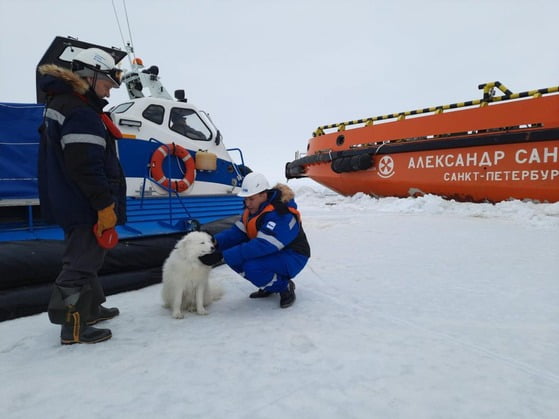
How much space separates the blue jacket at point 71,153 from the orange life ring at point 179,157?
2373 mm

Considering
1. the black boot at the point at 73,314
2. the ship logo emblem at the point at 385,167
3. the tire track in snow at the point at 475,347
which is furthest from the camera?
the ship logo emblem at the point at 385,167

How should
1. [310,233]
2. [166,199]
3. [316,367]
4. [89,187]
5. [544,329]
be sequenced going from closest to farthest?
[316,367] → [89,187] → [544,329] → [166,199] → [310,233]

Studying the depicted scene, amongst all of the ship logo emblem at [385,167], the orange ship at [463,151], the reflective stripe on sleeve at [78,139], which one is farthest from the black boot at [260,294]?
the ship logo emblem at [385,167]

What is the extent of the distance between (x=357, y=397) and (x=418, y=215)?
5979 mm

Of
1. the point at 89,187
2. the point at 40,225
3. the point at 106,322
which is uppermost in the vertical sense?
the point at 89,187

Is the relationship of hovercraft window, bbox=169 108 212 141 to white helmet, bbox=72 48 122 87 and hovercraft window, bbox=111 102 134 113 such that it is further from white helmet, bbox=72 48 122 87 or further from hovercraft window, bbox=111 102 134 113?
white helmet, bbox=72 48 122 87

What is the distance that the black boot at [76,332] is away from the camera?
1.91m

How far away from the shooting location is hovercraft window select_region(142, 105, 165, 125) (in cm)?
469

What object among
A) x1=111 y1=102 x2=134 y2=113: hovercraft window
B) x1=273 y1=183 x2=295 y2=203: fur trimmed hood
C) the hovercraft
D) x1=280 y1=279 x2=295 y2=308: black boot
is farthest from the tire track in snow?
x1=111 y1=102 x2=134 y2=113: hovercraft window

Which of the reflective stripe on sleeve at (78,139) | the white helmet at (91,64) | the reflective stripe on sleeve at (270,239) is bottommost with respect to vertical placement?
the reflective stripe on sleeve at (270,239)

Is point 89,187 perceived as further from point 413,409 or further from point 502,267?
point 502,267

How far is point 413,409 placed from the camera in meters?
1.34

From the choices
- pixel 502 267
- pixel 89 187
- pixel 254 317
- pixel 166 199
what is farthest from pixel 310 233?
pixel 89 187

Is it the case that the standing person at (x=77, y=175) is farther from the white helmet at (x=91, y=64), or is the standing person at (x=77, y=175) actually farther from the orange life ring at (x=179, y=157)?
the orange life ring at (x=179, y=157)
